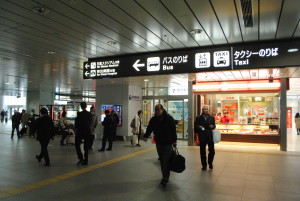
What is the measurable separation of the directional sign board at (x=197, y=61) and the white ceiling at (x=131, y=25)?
193 millimetres

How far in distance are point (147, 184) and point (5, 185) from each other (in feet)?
8.75

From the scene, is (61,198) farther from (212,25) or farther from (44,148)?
(212,25)

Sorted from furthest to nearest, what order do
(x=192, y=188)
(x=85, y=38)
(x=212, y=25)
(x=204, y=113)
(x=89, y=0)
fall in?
(x=204, y=113) < (x=85, y=38) < (x=212, y=25) < (x=192, y=188) < (x=89, y=0)

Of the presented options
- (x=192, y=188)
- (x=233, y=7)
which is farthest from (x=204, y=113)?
(x=233, y=7)

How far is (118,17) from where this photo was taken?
15.4 feet

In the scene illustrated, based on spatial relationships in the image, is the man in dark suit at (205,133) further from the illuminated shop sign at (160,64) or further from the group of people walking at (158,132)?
the illuminated shop sign at (160,64)

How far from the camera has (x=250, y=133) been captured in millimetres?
11258

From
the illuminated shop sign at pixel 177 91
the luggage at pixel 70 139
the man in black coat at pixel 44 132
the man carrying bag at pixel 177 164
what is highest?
the illuminated shop sign at pixel 177 91

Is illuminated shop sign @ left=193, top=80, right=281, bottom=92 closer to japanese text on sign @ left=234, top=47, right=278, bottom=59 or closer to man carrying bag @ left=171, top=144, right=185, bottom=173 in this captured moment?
japanese text on sign @ left=234, top=47, right=278, bottom=59

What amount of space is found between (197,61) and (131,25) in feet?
6.49

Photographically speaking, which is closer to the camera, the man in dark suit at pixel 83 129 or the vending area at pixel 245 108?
the man in dark suit at pixel 83 129

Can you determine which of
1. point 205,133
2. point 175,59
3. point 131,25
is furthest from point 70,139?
point 131,25

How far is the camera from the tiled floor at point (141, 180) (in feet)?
13.8

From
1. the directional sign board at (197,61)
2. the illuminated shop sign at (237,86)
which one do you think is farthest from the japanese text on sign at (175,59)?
the illuminated shop sign at (237,86)
